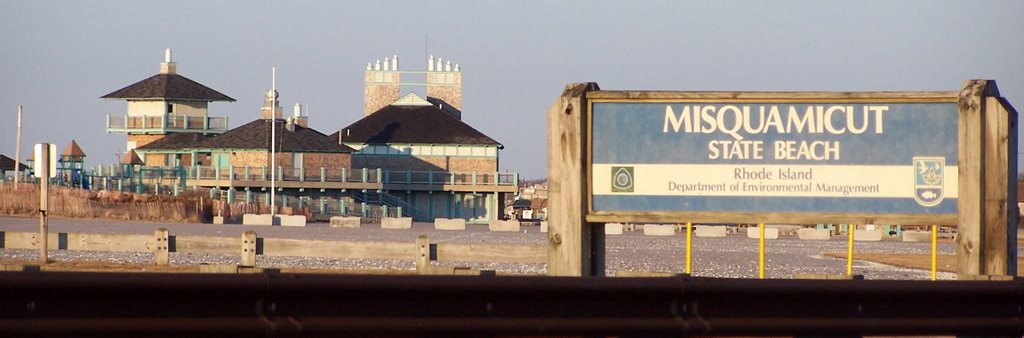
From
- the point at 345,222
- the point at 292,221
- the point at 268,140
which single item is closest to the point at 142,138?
the point at 268,140

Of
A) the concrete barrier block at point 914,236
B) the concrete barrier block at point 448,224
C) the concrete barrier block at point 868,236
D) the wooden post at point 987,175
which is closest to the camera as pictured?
the wooden post at point 987,175

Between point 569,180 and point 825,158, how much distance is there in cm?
178

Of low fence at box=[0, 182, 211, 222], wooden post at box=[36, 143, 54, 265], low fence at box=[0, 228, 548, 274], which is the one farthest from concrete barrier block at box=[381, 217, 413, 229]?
low fence at box=[0, 228, 548, 274]

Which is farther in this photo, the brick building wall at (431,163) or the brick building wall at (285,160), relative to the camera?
the brick building wall at (431,163)

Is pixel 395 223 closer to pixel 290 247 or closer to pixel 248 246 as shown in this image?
pixel 290 247

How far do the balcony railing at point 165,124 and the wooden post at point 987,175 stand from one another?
8088cm

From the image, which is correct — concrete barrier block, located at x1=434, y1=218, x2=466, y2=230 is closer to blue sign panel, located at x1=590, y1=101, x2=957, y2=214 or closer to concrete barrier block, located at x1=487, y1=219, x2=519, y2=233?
concrete barrier block, located at x1=487, y1=219, x2=519, y2=233

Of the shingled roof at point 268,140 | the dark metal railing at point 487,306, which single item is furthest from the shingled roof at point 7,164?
the dark metal railing at point 487,306

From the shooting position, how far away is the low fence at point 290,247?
18609 millimetres

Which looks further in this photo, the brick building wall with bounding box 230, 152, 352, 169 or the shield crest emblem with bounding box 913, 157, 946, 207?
the brick building wall with bounding box 230, 152, 352, 169

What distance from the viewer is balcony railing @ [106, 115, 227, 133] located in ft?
289

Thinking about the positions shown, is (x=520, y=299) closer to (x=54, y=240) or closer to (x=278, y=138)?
(x=54, y=240)

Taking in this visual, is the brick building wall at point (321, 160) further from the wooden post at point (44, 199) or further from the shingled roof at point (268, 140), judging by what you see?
the wooden post at point (44, 199)

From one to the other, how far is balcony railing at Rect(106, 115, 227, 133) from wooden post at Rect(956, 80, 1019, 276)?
8088 cm
